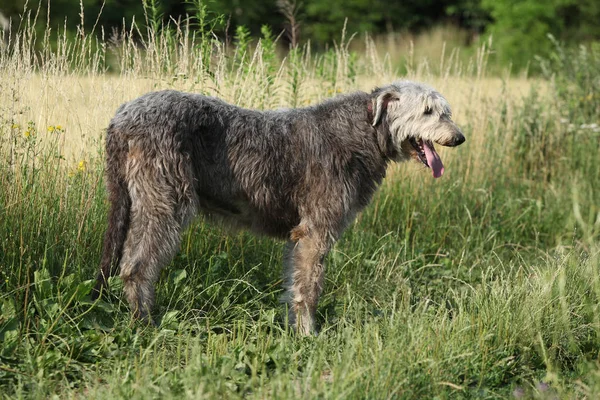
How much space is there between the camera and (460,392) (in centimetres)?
419

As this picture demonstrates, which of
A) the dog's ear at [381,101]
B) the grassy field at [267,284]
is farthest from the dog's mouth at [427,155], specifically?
the grassy field at [267,284]

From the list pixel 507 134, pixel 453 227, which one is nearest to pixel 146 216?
pixel 453 227

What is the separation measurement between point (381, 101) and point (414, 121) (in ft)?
0.90

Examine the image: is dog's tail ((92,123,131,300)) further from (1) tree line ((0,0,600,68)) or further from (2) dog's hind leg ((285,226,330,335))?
(1) tree line ((0,0,600,68))

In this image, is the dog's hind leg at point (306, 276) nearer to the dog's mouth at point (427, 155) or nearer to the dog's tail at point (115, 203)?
the dog's mouth at point (427, 155)

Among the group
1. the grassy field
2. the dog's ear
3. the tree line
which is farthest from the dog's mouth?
the tree line

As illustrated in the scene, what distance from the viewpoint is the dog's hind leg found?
530 cm

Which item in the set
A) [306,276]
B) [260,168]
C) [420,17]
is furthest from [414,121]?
[420,17]

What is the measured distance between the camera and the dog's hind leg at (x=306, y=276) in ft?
17.4

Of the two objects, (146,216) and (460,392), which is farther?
(146,216)

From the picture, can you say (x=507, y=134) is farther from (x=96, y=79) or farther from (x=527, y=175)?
(x=96, y=79)

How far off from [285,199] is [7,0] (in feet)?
57.4

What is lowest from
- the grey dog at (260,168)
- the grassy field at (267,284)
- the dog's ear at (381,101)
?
the grassy field at (267,284)

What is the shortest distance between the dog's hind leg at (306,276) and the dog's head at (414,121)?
0.87 metres
